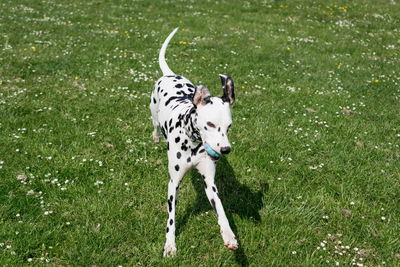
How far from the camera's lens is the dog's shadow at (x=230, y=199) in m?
6.28

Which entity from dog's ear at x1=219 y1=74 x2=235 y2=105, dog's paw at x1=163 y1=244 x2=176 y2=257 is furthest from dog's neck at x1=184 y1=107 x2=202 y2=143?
dog's paw at x1=163 y1=244 x2=176 y2=257

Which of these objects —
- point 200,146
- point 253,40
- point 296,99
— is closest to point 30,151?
point 200,146

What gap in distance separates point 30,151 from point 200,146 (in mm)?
4177

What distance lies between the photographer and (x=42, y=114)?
8953 mm

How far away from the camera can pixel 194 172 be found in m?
7.43

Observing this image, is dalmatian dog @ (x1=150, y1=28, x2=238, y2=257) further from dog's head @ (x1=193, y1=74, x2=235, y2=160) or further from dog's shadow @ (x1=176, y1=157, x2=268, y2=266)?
dog's shadow @ (x1=176, y1=157, x2=268, y2=266)

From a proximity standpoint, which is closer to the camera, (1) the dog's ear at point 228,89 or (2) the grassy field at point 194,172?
(1) the dog's ear at point 228,89

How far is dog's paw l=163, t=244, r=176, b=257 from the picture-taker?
5327 mm

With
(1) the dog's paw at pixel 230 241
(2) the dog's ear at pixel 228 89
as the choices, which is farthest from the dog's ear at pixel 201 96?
(1) the dog's paw at pixel 230 241

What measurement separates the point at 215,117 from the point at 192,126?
0.64 meters

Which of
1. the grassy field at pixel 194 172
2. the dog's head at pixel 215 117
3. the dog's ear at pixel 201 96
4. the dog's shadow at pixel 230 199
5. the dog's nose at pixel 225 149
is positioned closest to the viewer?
the dog's nose at pixel 225 149

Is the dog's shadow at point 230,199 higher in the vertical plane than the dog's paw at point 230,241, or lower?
lower

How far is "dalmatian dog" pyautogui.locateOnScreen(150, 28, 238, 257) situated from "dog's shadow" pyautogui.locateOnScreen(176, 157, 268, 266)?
96 centimetres

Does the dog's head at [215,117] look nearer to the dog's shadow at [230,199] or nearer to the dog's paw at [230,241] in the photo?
the dog's paw at [230,241]
